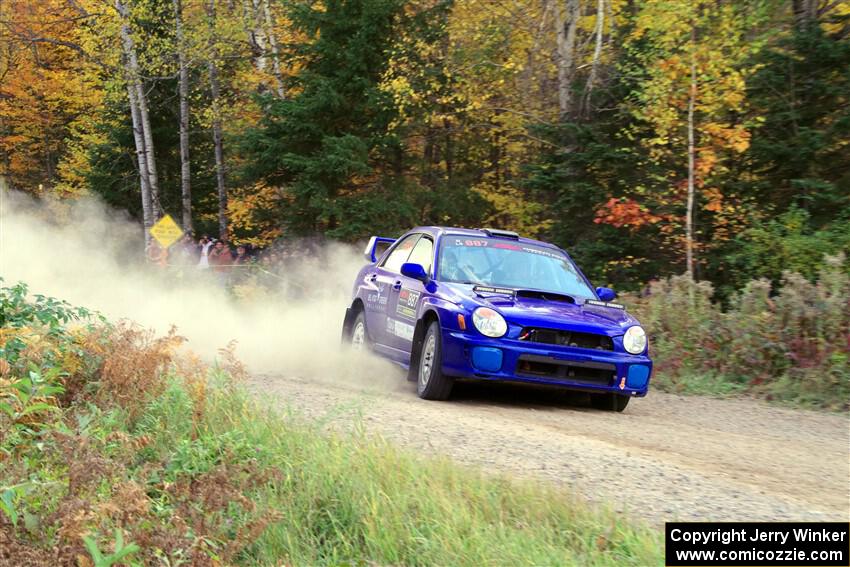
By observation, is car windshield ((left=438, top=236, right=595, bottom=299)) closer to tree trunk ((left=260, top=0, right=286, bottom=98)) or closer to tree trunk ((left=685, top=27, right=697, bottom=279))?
tree trunk ((left=685, top=27, right=697, bottom=279))

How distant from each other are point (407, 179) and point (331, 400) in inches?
733

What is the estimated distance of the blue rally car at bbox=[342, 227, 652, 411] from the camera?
31.2ft

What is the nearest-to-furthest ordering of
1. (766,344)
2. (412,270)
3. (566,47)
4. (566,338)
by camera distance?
(566,338) → (412,270) → (766,344) → (566,47)

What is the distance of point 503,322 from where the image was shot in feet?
31.3

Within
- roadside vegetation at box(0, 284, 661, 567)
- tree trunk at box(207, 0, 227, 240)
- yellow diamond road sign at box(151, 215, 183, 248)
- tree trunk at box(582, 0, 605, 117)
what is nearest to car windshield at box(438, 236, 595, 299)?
roadside vegetation at box(0, 284, 661, 567)

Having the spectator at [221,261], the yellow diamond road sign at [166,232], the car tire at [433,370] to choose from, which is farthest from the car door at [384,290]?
the yellow diamond road sign at [166,232]

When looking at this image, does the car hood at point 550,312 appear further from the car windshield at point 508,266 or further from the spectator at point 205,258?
the spectator at point 205,258

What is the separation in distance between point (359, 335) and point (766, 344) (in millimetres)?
5075

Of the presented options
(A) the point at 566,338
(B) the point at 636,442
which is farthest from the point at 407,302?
(B) the point at 636,442

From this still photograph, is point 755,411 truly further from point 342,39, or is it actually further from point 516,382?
point 342,39

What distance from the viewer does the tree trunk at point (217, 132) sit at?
34.2 meters

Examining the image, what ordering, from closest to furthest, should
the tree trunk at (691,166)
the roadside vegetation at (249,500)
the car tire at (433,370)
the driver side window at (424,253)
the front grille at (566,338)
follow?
the roadside vegetation at (249,500) < the front grille at (566,338) < the car tire at (433,370) < the driver side window at (424,253) < the tree trunk at (691,166)

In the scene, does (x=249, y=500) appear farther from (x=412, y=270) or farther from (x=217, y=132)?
(x=217, y=132)

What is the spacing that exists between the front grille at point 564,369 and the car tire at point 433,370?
76cm
